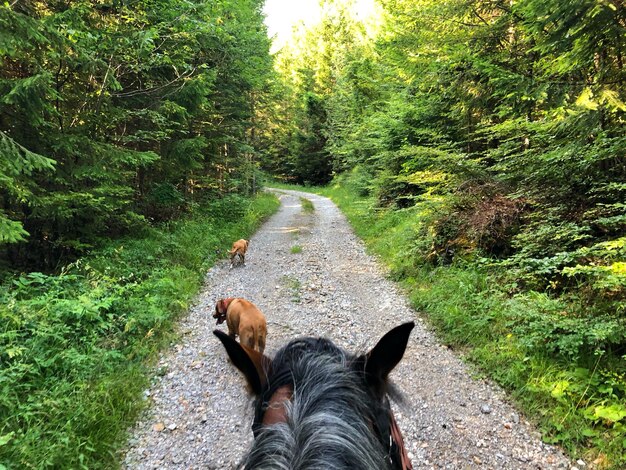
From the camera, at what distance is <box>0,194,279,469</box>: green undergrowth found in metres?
2.97

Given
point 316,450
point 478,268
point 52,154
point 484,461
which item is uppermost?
point 52,154

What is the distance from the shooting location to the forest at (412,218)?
3.40 metres

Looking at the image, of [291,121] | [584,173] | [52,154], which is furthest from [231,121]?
[291,121]

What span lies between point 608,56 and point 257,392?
5.47 metres

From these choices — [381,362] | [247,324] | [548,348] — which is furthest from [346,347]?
[381,362]

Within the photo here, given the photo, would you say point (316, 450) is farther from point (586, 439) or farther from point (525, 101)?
point (525, 101)

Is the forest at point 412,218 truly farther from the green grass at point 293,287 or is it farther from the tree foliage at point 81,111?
the green grass at point 293,287

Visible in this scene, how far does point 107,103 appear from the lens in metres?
6.82

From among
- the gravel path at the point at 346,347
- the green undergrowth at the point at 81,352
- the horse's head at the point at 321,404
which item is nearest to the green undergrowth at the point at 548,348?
the gravel path at the point at 346,347

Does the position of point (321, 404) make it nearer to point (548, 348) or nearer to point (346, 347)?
point (548, 348)

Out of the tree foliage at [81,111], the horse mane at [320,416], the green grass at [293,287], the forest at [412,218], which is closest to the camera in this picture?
the horse mane at [320,416]

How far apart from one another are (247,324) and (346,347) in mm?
1577

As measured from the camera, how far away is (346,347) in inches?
201

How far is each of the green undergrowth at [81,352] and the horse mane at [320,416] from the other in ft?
8.41
